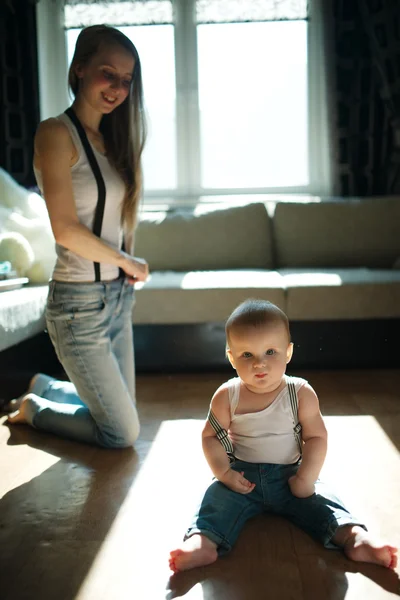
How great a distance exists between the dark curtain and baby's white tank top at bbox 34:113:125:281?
2.17m

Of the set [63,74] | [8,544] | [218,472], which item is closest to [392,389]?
[218,472]

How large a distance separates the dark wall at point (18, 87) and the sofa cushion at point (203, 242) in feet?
3.30

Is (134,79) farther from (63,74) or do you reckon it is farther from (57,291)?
(63,74)

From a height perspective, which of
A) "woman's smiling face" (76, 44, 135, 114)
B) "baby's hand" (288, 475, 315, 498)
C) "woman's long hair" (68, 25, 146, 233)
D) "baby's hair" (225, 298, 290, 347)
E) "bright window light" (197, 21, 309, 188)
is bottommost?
"baby's hand" (288, 475, 315, 498)

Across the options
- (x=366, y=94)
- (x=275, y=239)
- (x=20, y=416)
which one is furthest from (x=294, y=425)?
(x=366, y=94)

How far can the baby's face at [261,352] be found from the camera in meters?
1.20

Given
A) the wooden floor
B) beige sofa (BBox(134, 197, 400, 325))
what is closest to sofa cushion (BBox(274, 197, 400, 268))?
beige sofa (BBox(134, 197, 400, 325))

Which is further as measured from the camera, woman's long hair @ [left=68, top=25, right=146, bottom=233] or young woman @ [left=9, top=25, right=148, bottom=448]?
woman's long hair @ [left=68, top=25, right=146, bottom=233]

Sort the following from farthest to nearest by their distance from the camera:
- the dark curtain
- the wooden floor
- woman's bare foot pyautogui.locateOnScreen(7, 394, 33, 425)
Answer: the dark curtain → woman's bare foot pyautogui.locateOnScreen(7, 394, 33, 425) → the wooden floor

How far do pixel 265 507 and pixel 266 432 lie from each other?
0.17m

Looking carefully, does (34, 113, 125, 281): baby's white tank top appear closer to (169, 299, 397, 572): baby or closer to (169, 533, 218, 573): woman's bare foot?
(169, 299, 397, 572): baby

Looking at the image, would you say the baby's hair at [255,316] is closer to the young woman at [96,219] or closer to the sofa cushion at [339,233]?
the young woman at [96,219]

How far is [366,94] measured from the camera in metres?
3.48

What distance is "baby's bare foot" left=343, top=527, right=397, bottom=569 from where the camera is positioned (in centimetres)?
110
